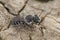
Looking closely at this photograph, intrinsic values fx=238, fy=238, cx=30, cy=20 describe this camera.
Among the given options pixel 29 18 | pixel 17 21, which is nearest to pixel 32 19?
pixel 29 18

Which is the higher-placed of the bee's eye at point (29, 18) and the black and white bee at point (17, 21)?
the bee's eye at point (29, 18)

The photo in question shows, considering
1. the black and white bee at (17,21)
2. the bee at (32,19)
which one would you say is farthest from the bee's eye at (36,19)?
the black and white bee at (17,21)

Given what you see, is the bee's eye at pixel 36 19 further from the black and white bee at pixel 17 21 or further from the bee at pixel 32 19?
the black and white bee at pixel 17 21

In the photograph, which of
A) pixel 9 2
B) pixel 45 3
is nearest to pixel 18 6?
pixel 9 2

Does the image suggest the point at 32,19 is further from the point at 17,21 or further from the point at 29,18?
the point at 17,21

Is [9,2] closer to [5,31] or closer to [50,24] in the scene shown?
[5,31]

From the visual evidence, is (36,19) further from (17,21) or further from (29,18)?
(17,21)

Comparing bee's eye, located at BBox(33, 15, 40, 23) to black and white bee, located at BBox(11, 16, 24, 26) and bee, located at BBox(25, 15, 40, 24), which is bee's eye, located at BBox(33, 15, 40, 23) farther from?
black and white bee, located at BBox(11, 16, 24, 26)

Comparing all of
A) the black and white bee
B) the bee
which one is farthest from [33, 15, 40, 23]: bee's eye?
the black and white bee
